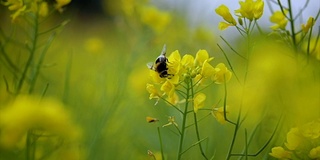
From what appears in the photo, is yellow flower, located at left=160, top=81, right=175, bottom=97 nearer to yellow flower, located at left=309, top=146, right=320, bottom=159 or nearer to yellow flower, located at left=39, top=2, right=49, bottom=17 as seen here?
yellow flower, located at left=309, top=146, right=320, bottom=159

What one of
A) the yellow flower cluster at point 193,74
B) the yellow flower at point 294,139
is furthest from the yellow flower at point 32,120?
the yellow flower at point 294,139

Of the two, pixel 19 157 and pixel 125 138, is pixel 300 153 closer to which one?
pixel 19 157

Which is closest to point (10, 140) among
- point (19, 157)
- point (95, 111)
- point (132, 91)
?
point (19, 157)

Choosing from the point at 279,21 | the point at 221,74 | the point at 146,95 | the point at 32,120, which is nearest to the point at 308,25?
the point at 279,21

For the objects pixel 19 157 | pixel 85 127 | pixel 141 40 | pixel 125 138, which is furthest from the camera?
pixel 141 40

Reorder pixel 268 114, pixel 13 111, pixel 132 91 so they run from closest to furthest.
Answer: pixel 13 111 < pixel 268 114 < pixel 132 91

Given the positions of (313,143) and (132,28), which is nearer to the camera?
(313,143)

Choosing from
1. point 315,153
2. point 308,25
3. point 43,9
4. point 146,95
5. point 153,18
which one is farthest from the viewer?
point 146,95

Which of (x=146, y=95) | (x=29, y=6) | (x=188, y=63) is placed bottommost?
(x=146, y=95)

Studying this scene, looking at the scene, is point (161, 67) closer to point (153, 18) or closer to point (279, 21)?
point (279, 21)
